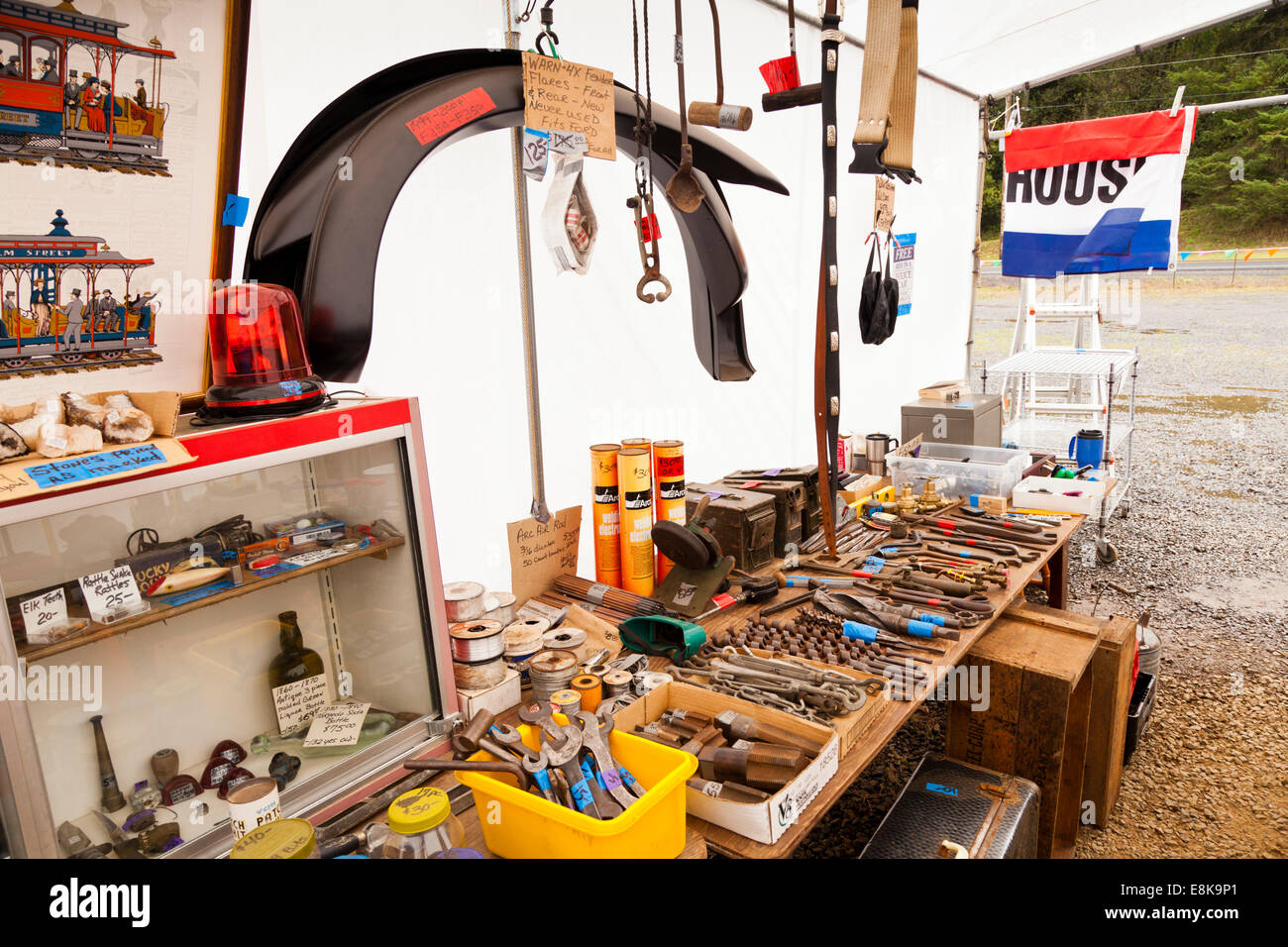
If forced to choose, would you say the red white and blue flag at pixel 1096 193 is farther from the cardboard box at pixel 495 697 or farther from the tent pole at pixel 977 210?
the cardboard box at pixel 495 697

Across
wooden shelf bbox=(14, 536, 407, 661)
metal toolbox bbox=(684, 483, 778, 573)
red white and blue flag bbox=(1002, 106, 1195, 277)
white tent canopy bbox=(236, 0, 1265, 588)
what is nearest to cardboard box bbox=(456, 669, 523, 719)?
wooden shelf bbox=(14, 536, 407, 661)

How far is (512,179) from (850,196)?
2.84m

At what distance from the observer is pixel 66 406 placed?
1299 millimetres

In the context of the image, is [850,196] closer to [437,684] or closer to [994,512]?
[994,512]

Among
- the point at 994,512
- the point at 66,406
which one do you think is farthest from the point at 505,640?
the point at 994,512

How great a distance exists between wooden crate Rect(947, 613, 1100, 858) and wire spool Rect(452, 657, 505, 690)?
1.62 meters

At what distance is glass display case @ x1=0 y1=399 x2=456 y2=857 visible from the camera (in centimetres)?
138

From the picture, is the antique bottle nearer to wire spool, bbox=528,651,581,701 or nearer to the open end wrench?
wire spool, bbox=528,651,581,701

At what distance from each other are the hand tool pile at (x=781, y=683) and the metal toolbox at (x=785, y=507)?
803 millimetres

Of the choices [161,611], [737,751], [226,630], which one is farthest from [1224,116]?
[161,611]

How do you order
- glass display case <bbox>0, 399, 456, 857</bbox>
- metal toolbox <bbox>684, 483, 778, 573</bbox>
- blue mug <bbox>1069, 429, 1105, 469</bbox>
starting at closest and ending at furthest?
glass display case <bbox>0, 399, 456, 857</bbox> → metal toolbox <bbox>684, 483, 778, 573</bbox> → blue mug <bbox>1069, 429, 1105, 469</bbox>

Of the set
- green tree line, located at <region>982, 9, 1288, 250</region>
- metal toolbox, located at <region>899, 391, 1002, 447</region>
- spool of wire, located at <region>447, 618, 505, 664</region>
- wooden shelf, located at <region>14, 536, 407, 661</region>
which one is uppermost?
green tree line, located at <region>982, 9, 1288, 250</region>

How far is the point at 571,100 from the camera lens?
2.21 m

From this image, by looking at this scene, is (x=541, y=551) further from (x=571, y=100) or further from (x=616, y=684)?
(x=571, y=100)
